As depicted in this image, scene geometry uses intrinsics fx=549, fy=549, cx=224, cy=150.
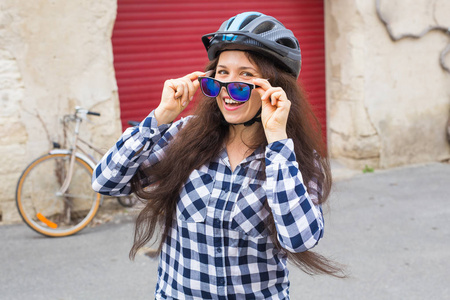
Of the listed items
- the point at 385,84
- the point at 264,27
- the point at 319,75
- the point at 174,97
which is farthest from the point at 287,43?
the point at 319,75

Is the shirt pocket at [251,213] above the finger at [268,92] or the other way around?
the other way around

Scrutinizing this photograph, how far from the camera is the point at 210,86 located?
194 centimetres

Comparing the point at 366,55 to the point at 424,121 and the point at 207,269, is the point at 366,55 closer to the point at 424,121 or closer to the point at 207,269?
the point at 424,121

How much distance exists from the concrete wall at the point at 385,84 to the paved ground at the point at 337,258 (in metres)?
1.15

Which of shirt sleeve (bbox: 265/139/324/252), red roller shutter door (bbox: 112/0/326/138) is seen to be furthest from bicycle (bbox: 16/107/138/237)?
shirt sleeve (bbox: 265/139/324/252)

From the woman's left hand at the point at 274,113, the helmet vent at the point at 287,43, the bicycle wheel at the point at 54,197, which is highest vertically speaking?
the helmet vent at the point at 287,43

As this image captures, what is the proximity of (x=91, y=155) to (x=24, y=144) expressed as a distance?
624 mm

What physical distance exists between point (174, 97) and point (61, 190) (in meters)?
3.44

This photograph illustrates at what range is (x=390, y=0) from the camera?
22.0 feet

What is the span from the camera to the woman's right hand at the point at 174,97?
201cm

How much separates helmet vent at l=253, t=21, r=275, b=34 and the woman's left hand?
0.79ft

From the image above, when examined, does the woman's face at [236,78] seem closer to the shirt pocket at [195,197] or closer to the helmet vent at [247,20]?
the helmet vent at [247,20]

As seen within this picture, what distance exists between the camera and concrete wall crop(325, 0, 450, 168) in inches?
267

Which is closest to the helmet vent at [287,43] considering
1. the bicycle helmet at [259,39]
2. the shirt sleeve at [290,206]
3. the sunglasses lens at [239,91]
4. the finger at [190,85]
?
the bicycle helmet at [259,39]
